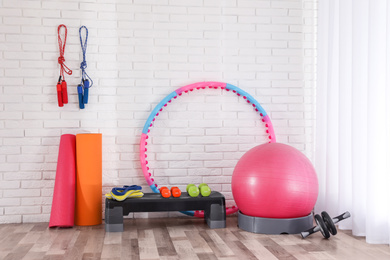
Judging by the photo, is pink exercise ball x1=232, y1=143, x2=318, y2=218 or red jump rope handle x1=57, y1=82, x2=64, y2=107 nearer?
pink exercise ball x1=232, y1=143, x2=318, y2=218

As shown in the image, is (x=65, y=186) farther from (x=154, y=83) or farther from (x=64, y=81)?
(x=154, y=83)

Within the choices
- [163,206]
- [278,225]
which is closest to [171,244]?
[163,206]

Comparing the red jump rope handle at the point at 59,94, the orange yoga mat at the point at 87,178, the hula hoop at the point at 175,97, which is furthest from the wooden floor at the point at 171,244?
the red jump rope handle at the point at 59,94

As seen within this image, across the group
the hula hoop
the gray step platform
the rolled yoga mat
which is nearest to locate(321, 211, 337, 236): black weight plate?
the gray step platform

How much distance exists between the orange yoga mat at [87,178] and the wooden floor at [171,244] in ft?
0.49

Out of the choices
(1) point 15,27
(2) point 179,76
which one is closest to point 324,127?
(2) point 179,76

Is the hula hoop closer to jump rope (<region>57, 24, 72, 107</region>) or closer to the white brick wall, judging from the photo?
the white brick wall

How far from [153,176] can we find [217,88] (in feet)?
3.34

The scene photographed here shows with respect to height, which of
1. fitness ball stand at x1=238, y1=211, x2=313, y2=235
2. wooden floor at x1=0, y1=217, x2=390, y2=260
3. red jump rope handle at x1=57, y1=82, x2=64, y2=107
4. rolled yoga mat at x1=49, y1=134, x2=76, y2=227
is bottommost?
wooden floor at x1=0, y1=217, x2=390, y2=260

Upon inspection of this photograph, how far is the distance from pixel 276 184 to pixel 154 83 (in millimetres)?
1560

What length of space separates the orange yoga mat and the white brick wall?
244 millimetres

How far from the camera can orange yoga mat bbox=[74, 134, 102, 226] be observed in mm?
4039

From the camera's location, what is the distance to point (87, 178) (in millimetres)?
4039

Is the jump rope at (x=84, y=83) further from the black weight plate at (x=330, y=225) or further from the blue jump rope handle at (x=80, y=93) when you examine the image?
the black weight plate at (x=330, y=225)
